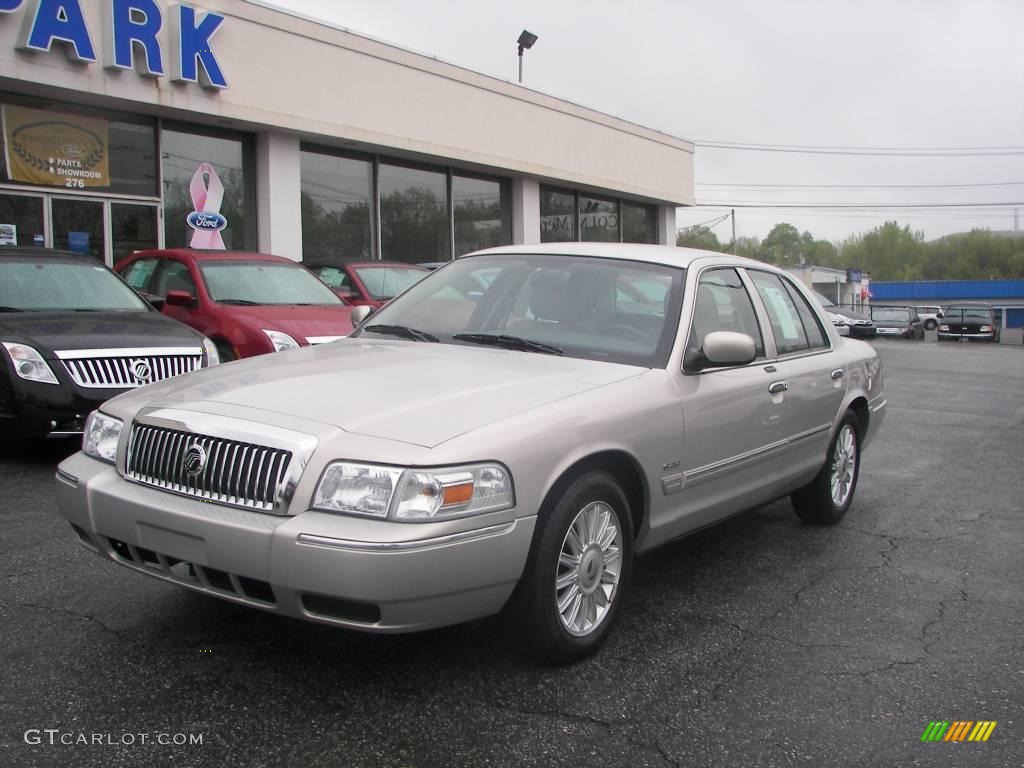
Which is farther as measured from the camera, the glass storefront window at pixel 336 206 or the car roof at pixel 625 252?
the glass storefront window at pixel 336 206

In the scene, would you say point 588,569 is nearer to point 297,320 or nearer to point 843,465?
point 843,465

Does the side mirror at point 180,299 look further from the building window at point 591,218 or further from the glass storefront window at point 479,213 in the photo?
the building window at point 591,218

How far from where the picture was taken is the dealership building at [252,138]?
1294 centimetres

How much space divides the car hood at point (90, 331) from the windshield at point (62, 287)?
29 centimetres

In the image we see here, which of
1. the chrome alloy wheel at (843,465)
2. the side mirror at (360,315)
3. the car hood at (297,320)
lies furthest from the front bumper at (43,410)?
the chrome alloy wheel at (843,465)

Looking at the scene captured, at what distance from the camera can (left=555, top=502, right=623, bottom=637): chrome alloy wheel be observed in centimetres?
345

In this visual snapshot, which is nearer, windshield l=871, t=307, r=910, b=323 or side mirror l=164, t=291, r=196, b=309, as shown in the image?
side mirror l=164, t=291, r=196, b=309

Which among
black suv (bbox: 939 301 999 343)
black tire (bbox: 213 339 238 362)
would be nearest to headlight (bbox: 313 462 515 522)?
black tire (bbox: 213 339 238 362)

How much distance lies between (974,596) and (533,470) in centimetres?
256

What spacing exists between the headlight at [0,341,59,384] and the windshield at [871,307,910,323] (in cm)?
3429

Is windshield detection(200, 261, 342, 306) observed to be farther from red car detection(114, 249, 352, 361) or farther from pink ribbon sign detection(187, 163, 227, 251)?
pink ribbon sign detection(187, 163, 227, 251)

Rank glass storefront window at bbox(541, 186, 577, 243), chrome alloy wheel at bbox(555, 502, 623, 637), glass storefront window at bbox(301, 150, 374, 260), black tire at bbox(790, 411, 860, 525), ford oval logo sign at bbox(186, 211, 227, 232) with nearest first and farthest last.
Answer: chrome alloy wheel at bbox(555, 502, 623, 637)
black tire at bbox(790, 411, 860, 525)
ford oval logo sign at bbox(186, 211, 227, 232)
glass storefront window at bbox(301, 150, 374, 260)
glass storefront window at bbox(541, 186, 577, 243)

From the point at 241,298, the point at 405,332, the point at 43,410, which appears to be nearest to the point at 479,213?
the point at 241,298

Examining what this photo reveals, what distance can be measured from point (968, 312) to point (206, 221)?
3109cm
